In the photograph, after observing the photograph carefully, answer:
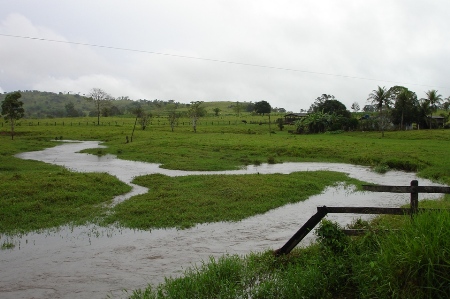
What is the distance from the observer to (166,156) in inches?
1485

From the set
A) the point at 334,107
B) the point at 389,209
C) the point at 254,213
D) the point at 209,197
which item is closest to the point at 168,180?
the point at 209,197

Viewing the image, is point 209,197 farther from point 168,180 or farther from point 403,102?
point 403,102

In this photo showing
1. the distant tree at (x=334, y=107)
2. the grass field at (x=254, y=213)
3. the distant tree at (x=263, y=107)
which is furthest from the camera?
the distant tree at (x=263, y=107)

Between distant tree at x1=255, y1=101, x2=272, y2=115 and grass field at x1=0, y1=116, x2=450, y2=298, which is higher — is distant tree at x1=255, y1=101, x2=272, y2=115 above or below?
above

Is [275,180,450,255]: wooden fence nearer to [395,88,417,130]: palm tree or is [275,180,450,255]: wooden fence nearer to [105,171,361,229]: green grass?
[105,171,361,229]: green grass

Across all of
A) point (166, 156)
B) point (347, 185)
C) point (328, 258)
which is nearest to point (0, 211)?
point (328, 258)

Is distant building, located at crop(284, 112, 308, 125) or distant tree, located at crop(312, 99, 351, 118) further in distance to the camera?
distant building, located at crop(284, 112, 308, 125)

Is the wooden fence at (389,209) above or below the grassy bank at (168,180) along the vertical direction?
above

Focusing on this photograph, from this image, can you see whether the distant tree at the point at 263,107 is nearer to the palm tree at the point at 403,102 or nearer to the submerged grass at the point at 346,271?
the palm tree at the point at 403,102

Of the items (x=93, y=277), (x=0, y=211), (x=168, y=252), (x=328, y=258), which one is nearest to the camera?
(x=328, y=258)

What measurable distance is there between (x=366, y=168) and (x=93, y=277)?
95.5ft

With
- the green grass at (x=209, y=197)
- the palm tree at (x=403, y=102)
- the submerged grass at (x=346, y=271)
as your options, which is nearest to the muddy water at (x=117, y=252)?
the green grass at (x=209, y=197)

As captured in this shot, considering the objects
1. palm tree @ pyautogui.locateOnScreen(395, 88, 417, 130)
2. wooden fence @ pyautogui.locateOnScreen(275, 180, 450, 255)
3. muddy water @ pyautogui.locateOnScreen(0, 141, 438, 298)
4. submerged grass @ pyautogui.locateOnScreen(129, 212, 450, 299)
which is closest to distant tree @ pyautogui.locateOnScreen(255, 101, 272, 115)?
palm tree @ pyautogui.locateOnScreen(395, 88, 417, 130)

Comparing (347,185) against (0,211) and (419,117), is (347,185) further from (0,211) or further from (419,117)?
(419,117)
